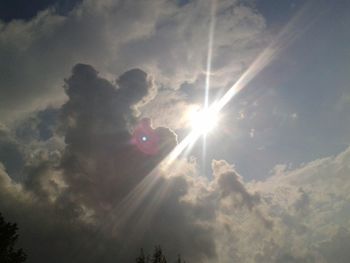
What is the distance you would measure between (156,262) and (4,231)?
24412 mm

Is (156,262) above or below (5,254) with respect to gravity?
above

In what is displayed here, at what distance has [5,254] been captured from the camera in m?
60.8

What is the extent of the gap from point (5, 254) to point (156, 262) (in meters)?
23.2

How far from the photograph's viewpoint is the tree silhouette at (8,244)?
60.4 metres

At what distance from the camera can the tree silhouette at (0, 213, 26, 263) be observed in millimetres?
60431

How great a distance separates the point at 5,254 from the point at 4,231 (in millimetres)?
3575

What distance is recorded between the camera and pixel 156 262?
62.1 m

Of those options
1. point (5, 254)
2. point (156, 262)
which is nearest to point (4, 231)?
point (5, 254)

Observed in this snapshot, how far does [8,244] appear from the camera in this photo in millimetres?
62375

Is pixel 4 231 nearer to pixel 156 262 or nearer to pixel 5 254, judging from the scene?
pixel 5 254
